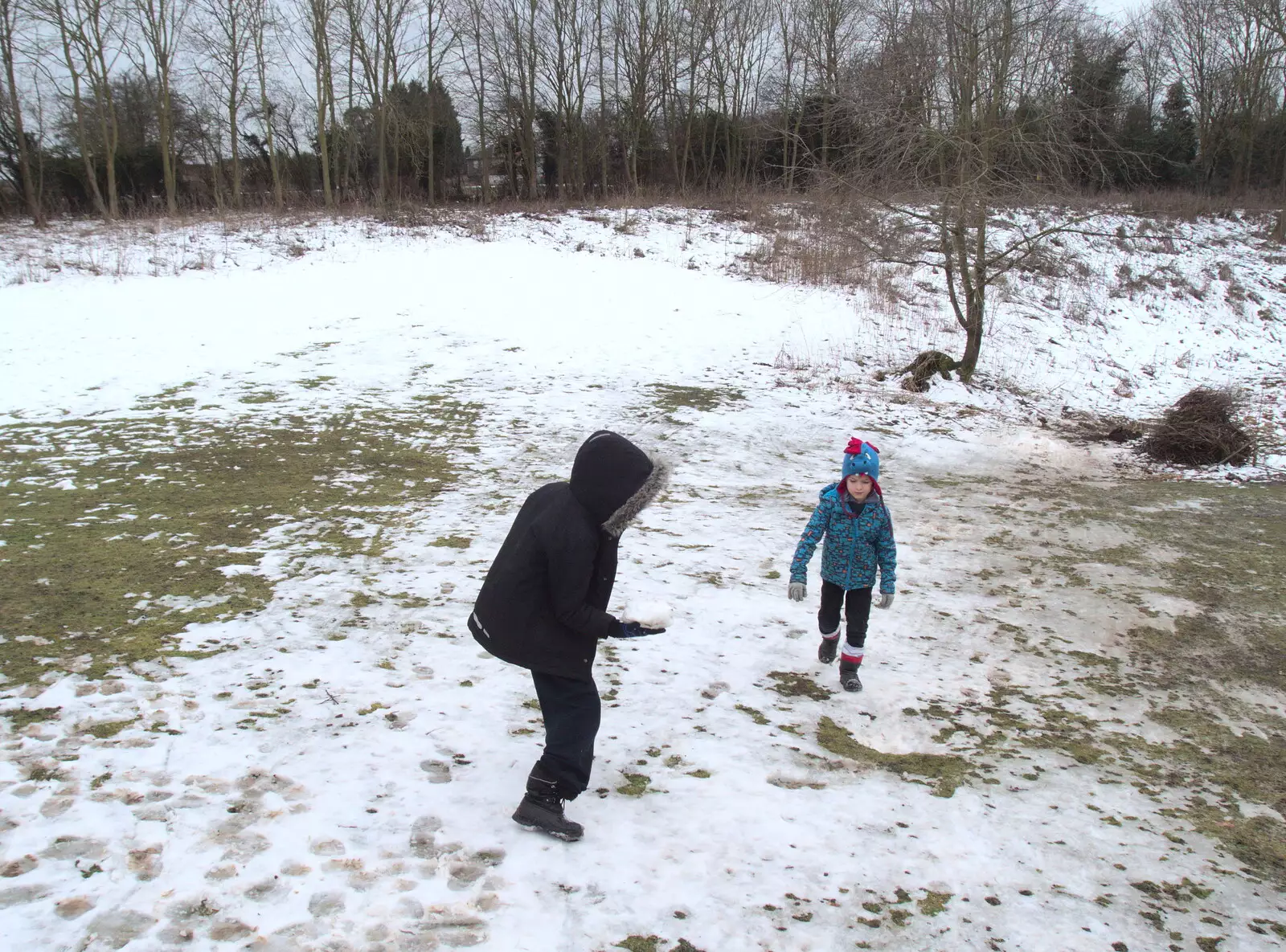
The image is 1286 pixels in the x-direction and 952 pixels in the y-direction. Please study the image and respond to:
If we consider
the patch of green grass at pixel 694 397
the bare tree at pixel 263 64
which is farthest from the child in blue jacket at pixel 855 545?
the bare tree at pixel 263 64

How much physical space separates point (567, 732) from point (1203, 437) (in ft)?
34.8

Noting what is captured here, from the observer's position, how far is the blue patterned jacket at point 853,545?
4.67m

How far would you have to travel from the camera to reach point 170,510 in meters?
6.77

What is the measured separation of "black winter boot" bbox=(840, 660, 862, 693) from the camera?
4.68m

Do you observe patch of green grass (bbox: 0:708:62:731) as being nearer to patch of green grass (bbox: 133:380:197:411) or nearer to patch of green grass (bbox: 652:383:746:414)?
patch of green grass (bbox: 133:380:197:411)

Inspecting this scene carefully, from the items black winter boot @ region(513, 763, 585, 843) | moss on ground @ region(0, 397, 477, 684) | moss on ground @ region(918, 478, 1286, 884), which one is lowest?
moss on ground @ region(918, 478, 1286, 884)

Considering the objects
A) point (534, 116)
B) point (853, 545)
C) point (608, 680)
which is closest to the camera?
point (608, 680)

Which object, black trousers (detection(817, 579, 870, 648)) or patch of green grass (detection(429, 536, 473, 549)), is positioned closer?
black trousers (detection(817, 579, 870, 648))

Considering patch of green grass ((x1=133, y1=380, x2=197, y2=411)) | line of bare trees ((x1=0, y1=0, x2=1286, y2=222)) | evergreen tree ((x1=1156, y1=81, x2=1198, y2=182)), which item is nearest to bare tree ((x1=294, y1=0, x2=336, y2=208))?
line of bare trees ((x1=0, y1=0, x2=1286, y2=222))

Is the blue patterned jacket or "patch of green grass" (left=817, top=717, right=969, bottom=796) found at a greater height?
the blue patterned jacket

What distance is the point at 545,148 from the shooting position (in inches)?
1293

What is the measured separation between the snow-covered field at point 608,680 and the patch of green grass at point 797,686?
37 mm

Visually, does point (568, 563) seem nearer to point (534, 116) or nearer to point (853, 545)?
point (853, 545)

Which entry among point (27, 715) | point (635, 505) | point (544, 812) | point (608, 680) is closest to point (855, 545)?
point (608, 680)
